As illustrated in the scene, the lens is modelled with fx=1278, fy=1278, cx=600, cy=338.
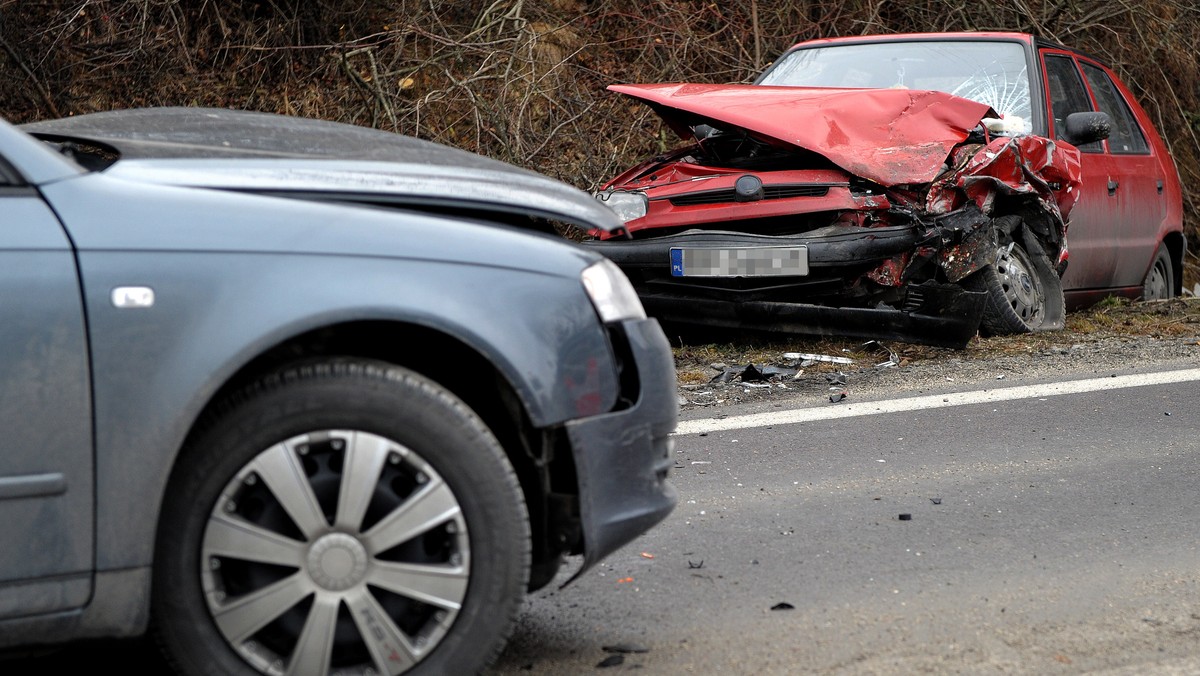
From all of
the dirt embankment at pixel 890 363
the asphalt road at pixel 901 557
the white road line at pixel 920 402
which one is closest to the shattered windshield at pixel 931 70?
the dirt embankment at pixel 890 363

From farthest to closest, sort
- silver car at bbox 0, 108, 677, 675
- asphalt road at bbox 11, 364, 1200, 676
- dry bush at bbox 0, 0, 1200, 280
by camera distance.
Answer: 1. dry bush at bbox 0, 0, 1200, 280
2. asphalt road at bbox 11, 364, 1200, 676
3. silver car at bbox 0, 108, 677, 675

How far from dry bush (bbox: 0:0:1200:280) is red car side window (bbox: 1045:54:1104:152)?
3.36 m

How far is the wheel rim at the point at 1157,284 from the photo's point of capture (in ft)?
30.2

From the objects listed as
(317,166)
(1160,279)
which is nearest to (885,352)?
(1160,279)

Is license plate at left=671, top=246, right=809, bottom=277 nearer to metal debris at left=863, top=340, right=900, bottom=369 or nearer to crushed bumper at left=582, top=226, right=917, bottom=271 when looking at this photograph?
crushed bumper at left=582, top=226, right=917, bottom=271

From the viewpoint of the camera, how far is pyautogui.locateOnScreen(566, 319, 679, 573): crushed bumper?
2689 millimetres

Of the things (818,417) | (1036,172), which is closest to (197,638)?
(818,417)

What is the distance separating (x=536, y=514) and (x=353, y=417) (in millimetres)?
561

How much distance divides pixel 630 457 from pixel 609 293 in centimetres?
36

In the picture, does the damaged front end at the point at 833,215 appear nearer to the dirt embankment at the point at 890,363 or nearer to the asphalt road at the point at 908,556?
the dirt embankment at the point at 890,363

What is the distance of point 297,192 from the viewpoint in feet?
8.67

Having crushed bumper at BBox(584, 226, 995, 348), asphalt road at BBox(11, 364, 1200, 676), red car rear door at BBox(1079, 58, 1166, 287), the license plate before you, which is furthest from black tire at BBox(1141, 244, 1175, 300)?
the license plate

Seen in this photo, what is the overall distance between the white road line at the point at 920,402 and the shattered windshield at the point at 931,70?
5.95 feet

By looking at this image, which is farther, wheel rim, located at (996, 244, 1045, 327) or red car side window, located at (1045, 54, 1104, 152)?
red car side window, located at (1045, 54, 1104, 152)
